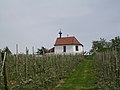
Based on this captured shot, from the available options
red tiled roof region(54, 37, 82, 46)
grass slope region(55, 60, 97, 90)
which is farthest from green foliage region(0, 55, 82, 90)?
red tiled roof region(54, 37, 82, 46)

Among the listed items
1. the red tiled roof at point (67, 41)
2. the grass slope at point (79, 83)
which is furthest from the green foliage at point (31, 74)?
the red tiled roof at point (67, 41)

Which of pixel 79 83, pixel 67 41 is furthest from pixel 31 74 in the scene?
pixel 67 41

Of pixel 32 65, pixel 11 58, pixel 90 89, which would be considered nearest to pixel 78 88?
pixel 90 89

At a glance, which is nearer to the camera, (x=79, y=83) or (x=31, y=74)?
(x=31, y=74)

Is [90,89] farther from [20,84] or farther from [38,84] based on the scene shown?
[20,84]

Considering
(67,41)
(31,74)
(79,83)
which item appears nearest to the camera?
(31,74)

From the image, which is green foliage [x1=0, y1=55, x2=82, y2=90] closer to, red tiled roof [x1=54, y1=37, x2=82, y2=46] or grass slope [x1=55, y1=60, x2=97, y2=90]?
grass slope [x1=55, y1=60, x2=97, y2=90]

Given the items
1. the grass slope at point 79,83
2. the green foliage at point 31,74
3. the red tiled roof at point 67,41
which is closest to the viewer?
the green foliage at point 31,74

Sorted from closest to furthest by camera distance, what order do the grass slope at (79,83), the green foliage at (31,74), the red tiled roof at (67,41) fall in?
the green foliage at (31,74)
the grass slope at (79,83)
the red tiled roof at (67,41)

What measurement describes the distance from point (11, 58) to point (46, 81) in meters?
6.36

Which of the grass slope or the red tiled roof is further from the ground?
the red tiled roof

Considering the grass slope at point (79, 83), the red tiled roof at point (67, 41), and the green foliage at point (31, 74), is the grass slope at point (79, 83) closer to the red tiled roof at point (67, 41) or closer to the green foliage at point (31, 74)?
the green foliage at point (31, 74)

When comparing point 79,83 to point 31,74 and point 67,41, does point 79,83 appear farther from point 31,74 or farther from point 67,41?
point 67,41

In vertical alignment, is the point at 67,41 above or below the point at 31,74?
above
